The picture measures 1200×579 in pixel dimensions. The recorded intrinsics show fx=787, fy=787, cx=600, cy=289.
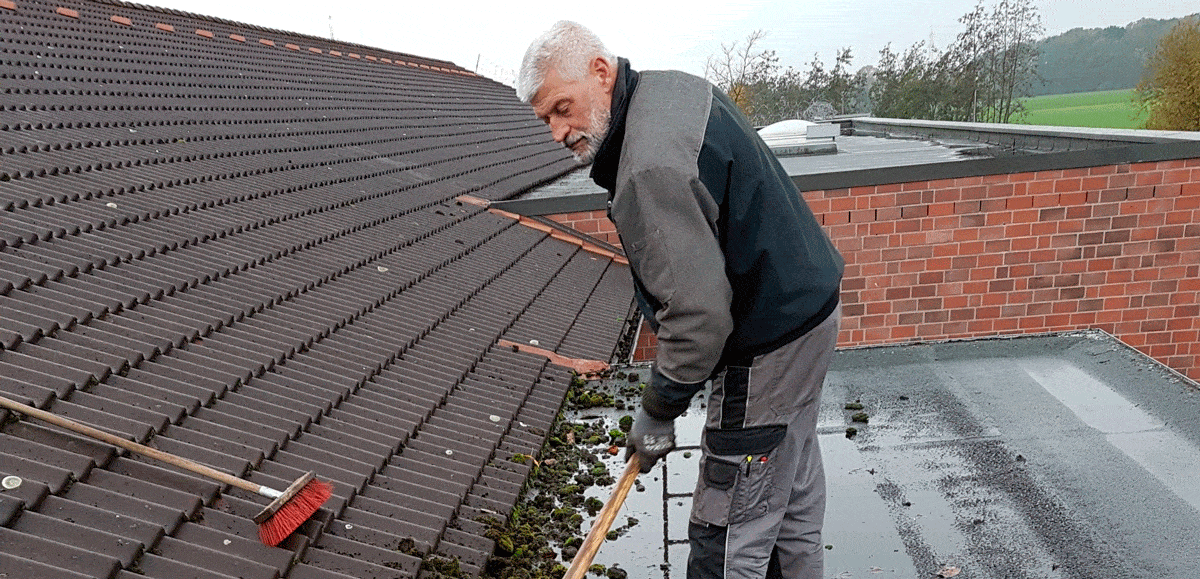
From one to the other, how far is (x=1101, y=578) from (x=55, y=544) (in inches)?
118

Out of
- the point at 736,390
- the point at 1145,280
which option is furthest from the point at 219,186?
the point at 1145,280

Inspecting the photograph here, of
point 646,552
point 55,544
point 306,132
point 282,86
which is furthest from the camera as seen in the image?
A: point 282,86

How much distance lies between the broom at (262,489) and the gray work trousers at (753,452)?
1.09 meters

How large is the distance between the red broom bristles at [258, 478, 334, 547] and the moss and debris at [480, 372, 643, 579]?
52 cm

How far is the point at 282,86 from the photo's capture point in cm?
875

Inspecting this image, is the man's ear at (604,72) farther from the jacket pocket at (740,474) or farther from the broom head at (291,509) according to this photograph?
the broom head at (291,509)

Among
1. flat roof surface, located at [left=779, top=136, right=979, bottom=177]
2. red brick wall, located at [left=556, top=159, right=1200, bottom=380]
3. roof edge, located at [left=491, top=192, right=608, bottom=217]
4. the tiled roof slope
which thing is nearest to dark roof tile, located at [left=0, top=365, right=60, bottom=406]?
the tiled roof slope

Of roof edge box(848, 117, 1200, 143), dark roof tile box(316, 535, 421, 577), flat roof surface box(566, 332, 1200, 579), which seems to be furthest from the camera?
roof edge box(848, 117, 1200, 143)

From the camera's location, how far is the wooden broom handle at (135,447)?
207cm

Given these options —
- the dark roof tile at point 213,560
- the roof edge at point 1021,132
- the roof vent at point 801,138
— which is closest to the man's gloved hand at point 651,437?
the dark roof tile at point 213,560

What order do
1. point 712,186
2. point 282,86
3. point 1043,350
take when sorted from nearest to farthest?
point 712,186 → point 1043,350 → point 282,86

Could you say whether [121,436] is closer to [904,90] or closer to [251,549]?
[251,549]

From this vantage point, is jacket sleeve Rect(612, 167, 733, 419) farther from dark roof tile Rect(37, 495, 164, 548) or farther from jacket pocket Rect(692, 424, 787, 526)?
dark roof tile Rect(37, 495, 164, 548)

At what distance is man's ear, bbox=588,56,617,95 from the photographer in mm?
2094
